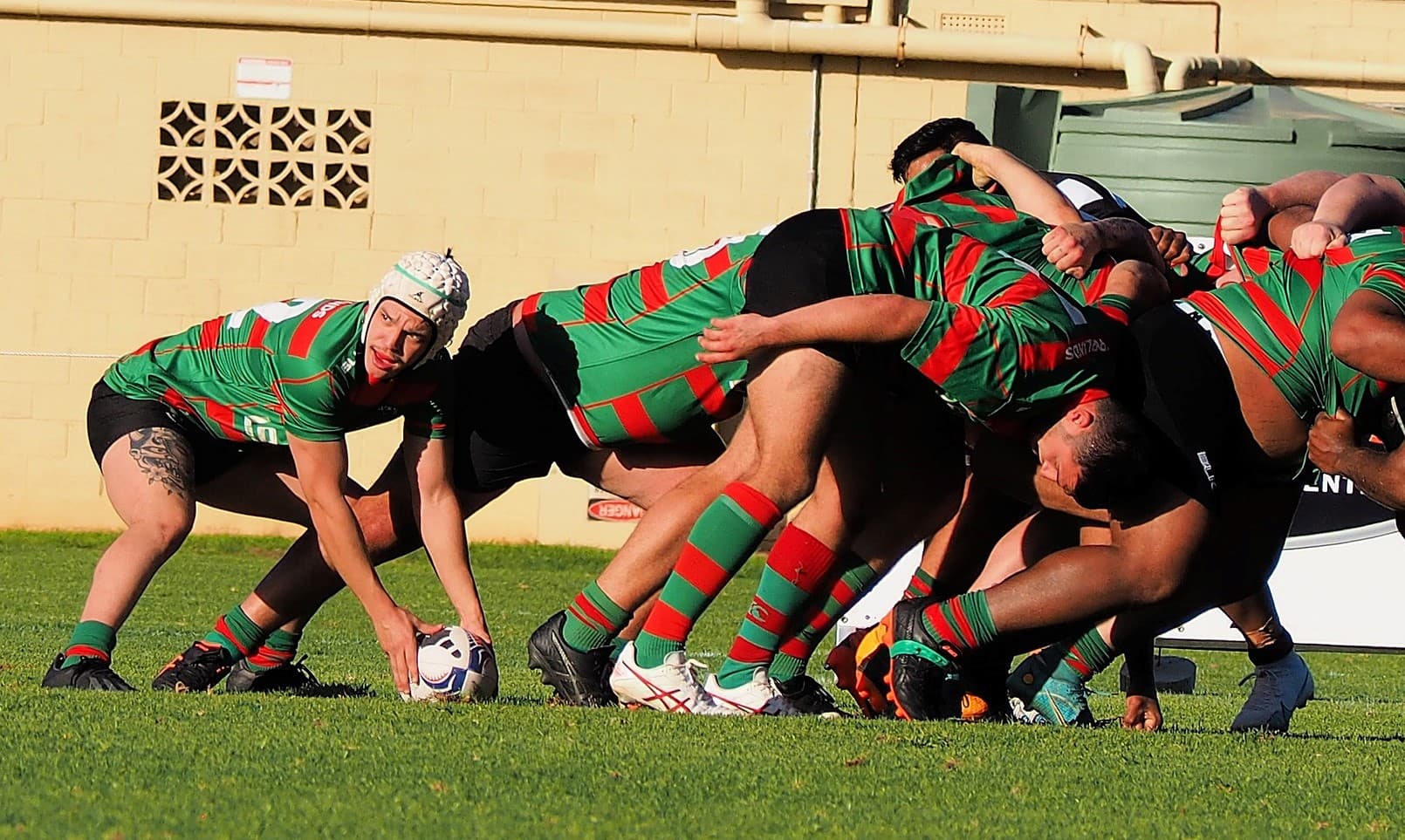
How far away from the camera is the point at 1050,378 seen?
4934mm

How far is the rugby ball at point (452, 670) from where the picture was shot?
17.4 feet

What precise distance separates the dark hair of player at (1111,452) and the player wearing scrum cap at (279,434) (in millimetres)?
1695

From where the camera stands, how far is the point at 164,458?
5578 mm

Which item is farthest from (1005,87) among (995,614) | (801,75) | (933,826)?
(933,826)

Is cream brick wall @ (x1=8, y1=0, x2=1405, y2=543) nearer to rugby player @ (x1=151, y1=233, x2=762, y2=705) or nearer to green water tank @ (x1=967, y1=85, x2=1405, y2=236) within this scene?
green water tank @ (x1=967, y1=85, x2=1405, y2=236)

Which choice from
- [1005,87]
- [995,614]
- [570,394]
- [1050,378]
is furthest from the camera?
[1005,87]

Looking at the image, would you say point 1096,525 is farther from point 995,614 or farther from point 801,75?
point 801,75

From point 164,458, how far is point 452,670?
105 cm

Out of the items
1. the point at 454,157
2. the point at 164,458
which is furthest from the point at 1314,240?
the point at 454,157

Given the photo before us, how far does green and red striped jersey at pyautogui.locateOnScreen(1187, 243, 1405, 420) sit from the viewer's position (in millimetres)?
5137

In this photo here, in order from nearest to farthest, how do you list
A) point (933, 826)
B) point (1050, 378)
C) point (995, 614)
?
point (933, 826), point (1050, 378), point (995, 614)

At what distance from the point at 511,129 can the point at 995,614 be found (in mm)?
10488

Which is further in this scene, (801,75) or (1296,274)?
(801,75)

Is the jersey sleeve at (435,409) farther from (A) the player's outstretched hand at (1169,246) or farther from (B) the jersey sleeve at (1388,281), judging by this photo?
(B) the jersey sleeve at (1388,281)
